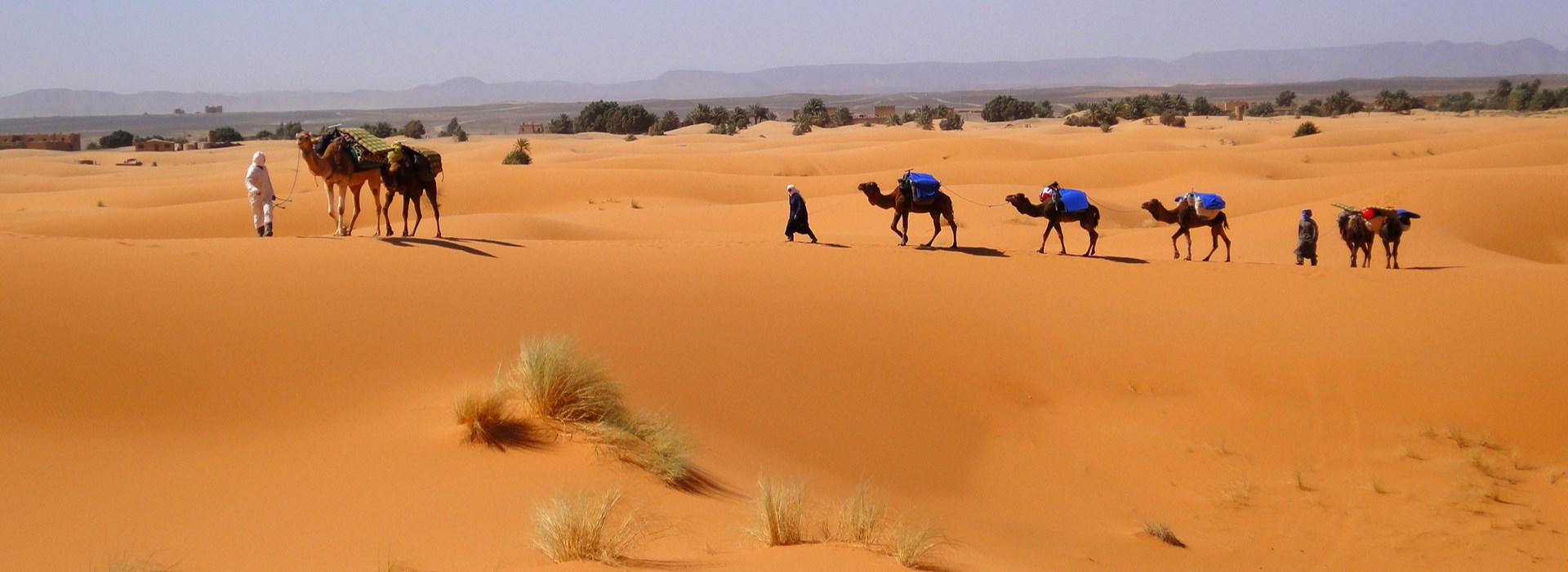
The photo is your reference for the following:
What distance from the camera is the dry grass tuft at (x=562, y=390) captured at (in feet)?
33.2

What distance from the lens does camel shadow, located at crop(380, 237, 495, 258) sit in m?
16.0

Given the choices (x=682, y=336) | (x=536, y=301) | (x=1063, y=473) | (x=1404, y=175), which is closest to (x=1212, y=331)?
(x=1063, y=473)

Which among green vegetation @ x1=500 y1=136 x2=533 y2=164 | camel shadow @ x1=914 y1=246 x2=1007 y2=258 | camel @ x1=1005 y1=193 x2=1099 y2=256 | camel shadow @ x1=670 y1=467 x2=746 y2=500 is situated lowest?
camel shadow @ x1=670 y1=467 x2=746 y2=500

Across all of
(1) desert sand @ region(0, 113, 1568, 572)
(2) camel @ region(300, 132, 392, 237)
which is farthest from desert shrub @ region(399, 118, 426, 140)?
(2) camel @ region(300, 132, 392, 237)

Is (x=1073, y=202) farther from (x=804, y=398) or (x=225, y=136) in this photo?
(x=225, y=136)

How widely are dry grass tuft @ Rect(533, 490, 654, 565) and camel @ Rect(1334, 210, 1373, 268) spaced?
1556cm

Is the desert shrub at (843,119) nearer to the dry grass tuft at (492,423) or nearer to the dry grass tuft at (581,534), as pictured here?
the dry grass tuft at (492,423)

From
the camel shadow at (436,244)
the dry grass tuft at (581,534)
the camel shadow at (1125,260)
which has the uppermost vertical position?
the camel shadow at (436,244)

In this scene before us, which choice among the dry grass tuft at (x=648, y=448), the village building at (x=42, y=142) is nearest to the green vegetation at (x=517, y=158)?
the village building at (x=42, y=142)

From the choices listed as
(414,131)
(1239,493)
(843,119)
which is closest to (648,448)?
(1239,493)

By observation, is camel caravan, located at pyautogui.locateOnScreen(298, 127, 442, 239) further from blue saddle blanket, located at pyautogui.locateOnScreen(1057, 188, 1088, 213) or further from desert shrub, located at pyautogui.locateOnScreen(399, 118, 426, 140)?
desert shrub, located at pyautogui.locateOnScreen(399, 118, 426, 140)

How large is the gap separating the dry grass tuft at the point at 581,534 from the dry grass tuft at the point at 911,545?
1607 mm

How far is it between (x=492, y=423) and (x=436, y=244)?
7.20 m

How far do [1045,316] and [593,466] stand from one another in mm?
7975
